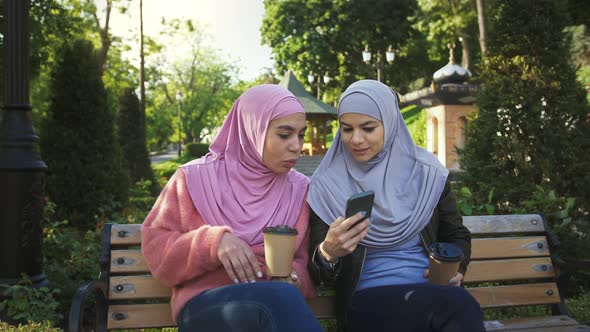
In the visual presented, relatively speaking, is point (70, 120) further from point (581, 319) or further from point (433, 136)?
point (433, 136)

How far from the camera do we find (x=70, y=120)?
7.46 m

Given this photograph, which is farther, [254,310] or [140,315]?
[140,315]

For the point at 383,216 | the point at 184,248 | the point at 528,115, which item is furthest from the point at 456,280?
the point at 528,115

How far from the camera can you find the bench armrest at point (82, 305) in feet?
8.52

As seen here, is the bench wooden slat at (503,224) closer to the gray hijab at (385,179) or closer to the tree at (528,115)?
the gray hijab at (385,179)

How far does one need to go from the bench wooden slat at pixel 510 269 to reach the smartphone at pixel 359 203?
143cm

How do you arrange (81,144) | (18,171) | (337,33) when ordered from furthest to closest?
(337,33) < (81,144) < (18,171)

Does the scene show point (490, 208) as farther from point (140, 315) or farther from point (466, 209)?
point (140, 315)

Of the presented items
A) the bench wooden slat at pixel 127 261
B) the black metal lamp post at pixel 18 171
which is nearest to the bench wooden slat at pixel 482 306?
the bench wooden slat at pixel 127 261

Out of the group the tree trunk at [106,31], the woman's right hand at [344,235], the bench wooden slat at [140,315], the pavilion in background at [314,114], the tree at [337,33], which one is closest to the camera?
the woman's right hand at [344,235]

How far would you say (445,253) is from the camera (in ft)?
8.63

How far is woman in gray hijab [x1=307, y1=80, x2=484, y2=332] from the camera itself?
9.12ft

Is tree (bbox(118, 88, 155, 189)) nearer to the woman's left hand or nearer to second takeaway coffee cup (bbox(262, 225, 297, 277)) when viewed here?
the woman's left hand

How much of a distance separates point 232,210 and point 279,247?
0.59 meters
